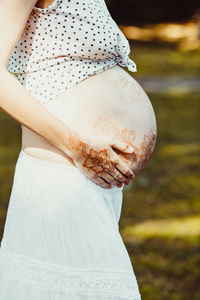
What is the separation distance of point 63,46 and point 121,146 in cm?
40

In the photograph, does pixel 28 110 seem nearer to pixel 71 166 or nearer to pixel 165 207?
pixel 71 166

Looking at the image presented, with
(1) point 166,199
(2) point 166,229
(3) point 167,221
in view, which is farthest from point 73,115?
(1) point 166,199

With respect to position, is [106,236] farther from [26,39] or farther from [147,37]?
[147,37]

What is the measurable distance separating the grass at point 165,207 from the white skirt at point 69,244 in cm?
163

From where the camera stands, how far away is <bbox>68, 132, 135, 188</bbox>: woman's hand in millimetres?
1755

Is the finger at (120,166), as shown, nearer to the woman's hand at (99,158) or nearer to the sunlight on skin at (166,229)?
the woman's hand at (99,158)

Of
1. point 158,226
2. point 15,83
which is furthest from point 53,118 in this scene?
point 158,226

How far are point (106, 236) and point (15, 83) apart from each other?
605 mm

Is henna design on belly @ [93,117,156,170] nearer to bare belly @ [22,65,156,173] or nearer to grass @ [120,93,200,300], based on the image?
bare belly @ [22,65,156,173]

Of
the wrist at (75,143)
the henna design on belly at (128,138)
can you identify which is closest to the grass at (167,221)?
the henna design on belly at (128,138)

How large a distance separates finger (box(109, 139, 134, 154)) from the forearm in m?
0.17

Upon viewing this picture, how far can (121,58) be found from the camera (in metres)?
1.97

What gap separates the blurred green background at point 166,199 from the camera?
362 centimetres

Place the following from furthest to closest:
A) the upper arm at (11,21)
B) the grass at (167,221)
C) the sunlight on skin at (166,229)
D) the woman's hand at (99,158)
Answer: the sunlight on skin at (166,229) < the grass at (167,221) < the woman's hand at (99,158) < the upper arm at (11,21)
